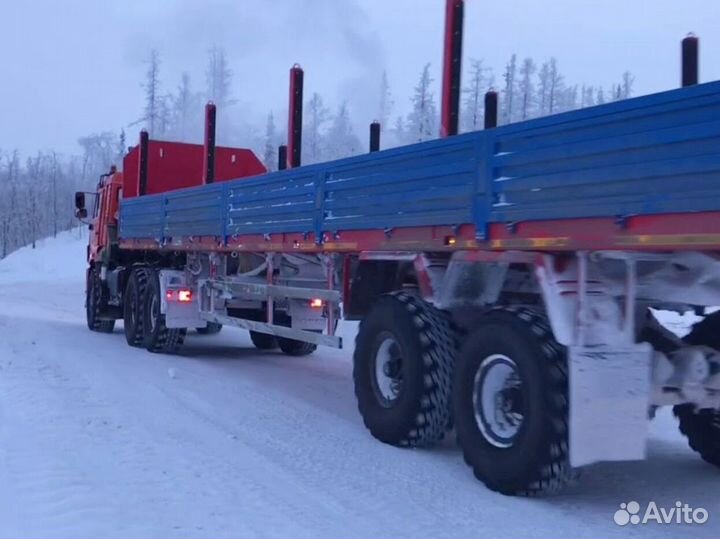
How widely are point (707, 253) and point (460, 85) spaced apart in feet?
11.3

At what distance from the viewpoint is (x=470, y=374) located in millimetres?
6023

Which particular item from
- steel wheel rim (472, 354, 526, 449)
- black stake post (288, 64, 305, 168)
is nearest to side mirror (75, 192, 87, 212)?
black stake post (288, 64, 305, 168)

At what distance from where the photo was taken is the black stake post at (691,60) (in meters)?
6.29

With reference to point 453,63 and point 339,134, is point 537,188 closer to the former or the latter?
point 453,63

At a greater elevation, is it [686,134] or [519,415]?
[686,134]

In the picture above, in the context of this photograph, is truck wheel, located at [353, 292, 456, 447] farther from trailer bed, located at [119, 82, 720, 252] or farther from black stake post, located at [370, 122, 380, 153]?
black stake post, located at [370, 122, 380, 153]

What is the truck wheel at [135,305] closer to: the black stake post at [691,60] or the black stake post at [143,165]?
the black stake post at [143,165]

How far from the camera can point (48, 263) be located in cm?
5769

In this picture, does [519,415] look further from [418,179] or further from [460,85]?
[460,85]

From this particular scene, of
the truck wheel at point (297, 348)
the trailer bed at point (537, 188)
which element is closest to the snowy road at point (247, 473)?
the trailer bed at point (537, 188)

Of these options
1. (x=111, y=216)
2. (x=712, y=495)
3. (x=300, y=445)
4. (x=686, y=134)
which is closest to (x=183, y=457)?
(x=300, y=445)

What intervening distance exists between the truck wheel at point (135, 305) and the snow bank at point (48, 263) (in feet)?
109

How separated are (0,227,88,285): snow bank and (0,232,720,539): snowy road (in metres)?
38.9

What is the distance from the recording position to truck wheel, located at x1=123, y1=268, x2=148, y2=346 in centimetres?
1337
